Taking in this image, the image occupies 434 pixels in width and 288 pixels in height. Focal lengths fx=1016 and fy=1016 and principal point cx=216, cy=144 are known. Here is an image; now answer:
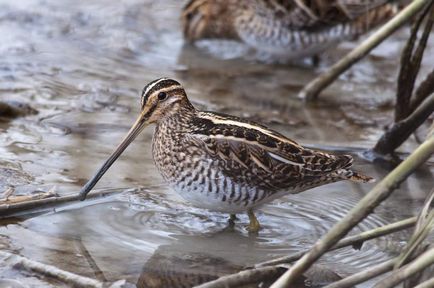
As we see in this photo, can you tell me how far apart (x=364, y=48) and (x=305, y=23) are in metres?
2.40

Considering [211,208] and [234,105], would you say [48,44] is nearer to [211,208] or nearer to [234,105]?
[234,105]

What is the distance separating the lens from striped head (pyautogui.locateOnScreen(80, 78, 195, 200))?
510 cm

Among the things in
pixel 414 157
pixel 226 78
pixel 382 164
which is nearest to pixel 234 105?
pixel 226 78

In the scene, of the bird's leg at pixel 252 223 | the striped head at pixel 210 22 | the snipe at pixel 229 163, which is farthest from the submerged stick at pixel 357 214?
the striped head at pixel 210 22

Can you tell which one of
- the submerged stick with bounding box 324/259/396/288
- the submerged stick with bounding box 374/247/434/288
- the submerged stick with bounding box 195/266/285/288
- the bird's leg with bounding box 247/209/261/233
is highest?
the submerged stick with bounding box 374/247/434/288

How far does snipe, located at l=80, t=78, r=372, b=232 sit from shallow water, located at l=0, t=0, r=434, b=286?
207 mm

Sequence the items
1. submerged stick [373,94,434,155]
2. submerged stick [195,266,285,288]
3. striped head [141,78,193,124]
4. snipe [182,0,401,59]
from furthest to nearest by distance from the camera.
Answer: snipe [182,0,401,59] < submerged stick [373,94,434,155] < striped head [141,78,193,124] < submerged stick [195,266,285,288]

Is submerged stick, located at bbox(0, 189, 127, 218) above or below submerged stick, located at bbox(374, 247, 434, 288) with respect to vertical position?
below

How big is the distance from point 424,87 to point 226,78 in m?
2.44

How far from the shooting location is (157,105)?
5.19 m

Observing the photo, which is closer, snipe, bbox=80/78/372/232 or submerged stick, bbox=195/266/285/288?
submerged stick, bbox=195/266/285/288

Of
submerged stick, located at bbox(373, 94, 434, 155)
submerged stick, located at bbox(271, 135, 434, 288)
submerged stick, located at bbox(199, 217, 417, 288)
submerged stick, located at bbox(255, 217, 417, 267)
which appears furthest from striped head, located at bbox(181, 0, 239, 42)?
submerged stick, located at bbox(271, 135, 434, 288)

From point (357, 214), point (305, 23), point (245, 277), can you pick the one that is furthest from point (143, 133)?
point (357, 214)

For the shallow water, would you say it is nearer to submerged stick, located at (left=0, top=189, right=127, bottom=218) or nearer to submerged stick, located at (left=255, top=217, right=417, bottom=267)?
submerged stick, located at (left=0, top=189, right=127, bottom=218)
